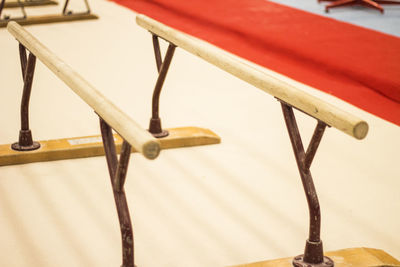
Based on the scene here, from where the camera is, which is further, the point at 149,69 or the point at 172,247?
the point at 149,69

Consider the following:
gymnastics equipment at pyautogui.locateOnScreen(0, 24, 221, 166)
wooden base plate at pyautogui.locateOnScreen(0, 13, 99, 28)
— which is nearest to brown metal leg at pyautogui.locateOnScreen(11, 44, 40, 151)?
gymnastics equipment at pyautogui.locateOnScreen(0, 24, 221, 166)

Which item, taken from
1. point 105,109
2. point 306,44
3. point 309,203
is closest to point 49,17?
point 306,44

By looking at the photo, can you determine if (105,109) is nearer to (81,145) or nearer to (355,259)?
(355,259)

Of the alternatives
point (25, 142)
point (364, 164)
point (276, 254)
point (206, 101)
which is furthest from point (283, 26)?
point (276, 254)

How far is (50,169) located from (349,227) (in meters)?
1.41

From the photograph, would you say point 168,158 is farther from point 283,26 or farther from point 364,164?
point 283,26

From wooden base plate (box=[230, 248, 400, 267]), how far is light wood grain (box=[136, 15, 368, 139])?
53 centimetres

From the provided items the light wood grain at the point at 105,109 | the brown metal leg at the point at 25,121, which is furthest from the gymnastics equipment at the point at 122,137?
the brown metal leg at the point at 25,121

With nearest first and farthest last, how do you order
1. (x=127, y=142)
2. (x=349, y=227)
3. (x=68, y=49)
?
(x=127, y=142)
(x=349, y=227)
(x=68, y=49)

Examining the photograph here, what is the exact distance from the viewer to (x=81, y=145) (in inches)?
122

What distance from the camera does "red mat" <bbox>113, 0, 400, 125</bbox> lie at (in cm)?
404

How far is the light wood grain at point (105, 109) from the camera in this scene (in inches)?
60.5

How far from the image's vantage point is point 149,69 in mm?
4648

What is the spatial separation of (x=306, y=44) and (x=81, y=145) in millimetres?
2442
